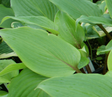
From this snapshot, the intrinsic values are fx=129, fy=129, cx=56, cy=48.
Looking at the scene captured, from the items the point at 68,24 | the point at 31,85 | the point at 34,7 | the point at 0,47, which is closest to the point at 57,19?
the point at 68,24

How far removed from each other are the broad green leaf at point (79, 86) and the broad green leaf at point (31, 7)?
17.9 inches

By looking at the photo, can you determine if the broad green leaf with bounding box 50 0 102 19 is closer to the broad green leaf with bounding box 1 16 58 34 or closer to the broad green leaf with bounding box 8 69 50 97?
the broad green leaf with bounding box 1 16 58 34

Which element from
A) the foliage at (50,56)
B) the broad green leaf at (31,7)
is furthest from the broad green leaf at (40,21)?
the broad green leaf at (31,7)

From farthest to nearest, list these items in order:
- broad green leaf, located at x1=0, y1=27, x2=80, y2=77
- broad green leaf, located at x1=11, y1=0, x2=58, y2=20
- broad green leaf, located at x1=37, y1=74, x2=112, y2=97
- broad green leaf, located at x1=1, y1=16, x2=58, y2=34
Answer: broad green leaf, located at x1=11, y1=0, x2=58, y2=20, broad green leaf, located at x1=1, y1=16, x2=58, y2=34, broad green leaf, located at x1=0, y1=27, x2=80, y2=77, broad green leaf, located at x1=37, y1=74, x2=112, y2=97

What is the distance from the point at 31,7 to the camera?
2.04 ft

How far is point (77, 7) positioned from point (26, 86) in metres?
0.37

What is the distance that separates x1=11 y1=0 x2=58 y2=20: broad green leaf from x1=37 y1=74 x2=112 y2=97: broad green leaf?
0.46 meters

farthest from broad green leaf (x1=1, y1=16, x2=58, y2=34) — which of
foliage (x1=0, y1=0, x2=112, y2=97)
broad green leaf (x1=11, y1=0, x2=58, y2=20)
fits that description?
broad green leaf (x1=11, y1=0, x2=58, y2=20)

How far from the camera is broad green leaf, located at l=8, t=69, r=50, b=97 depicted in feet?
1.22

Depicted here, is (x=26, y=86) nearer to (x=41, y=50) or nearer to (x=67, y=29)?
(x=41, y=50)

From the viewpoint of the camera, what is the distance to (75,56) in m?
0.42

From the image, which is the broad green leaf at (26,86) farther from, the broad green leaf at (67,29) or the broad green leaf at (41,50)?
the broad green leaf at (67,29)

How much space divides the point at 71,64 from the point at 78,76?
0.17 m

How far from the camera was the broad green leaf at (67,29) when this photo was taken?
Result: 1.72ft
